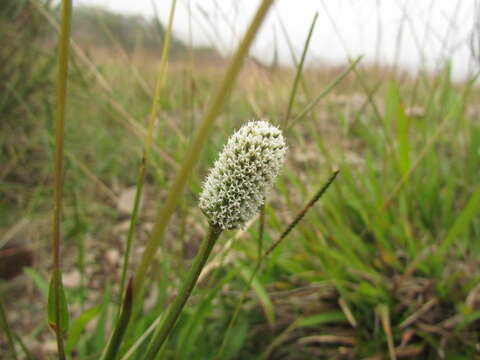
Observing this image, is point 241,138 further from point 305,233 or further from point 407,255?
point 407,255

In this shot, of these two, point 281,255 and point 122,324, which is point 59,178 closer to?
point 122,324

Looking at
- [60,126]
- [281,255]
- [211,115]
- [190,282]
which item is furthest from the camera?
[281,255]

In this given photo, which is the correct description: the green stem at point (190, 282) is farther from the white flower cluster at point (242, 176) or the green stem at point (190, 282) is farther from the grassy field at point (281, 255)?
the grassy field at point (281, 255)

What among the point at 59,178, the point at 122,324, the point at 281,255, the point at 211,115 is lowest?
the point at 281,255

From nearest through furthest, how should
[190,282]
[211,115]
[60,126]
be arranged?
[211,115] → [60,126] → [190,282]

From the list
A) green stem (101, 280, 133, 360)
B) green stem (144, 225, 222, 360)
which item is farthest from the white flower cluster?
green stem (101, 280, 133, 360)

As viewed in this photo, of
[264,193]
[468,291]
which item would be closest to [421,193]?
[468,291]

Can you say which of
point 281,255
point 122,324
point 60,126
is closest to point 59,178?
point 60,126

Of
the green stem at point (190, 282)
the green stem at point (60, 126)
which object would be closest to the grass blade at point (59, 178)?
the green stem at point (60, 126)
